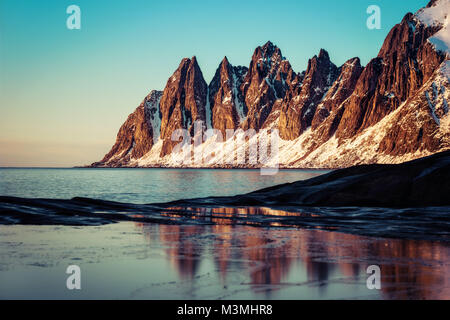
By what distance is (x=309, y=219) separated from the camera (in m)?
25.4

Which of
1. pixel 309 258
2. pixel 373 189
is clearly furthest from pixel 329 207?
pixel 309 258

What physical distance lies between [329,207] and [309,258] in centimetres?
1918

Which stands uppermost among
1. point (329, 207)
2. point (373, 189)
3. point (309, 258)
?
point (373, 189)

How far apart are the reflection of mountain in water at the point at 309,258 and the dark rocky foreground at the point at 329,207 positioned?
130 inches

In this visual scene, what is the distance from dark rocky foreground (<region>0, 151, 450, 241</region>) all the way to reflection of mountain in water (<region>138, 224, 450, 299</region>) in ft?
10.9

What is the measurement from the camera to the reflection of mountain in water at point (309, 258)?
10.5m

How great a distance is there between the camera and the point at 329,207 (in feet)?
106

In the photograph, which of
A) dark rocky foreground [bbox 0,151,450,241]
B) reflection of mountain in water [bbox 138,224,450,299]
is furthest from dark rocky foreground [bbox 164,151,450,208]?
reflection of mountain in water [bbox 138,224,450,299]

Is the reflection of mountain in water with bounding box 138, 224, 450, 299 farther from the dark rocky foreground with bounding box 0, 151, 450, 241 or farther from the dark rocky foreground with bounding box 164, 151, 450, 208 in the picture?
the dark rocky foreground with bounding box 164, 151, 450, 208

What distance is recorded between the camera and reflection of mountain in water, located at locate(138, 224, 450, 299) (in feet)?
34.6

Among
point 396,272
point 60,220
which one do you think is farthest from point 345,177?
point 396,272

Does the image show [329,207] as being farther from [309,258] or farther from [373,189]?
[309,258]

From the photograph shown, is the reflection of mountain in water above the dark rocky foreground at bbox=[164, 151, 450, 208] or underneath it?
underneath
